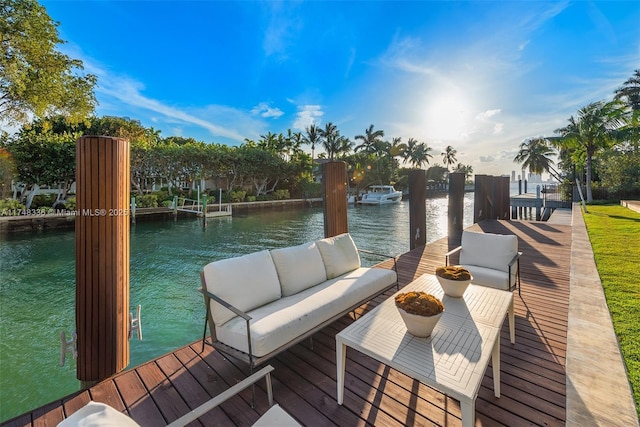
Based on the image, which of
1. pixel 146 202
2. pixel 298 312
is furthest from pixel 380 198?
pixel 298 312

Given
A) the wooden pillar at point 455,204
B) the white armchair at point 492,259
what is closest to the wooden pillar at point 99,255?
the white armchair at point 492,259

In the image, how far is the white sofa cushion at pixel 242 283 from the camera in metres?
2.28

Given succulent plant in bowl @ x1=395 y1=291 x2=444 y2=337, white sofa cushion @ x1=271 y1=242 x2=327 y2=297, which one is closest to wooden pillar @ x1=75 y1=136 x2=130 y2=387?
white sofa cushion @ x1=271 y1=242 x2=327 y2=297

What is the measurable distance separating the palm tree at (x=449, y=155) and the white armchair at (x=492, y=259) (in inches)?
2641

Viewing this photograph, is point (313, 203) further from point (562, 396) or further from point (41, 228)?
point (562, 396)

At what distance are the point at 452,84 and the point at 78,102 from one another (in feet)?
45.2

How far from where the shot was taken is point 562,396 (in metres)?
1.93

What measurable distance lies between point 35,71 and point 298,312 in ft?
43.5

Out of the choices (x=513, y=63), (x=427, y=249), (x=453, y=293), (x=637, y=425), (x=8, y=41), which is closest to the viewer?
(x=637, y=425)

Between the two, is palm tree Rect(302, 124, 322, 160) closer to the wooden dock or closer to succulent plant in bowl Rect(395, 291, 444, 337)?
the wooden dock

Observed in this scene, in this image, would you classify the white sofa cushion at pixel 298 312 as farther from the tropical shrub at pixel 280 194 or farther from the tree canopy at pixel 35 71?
the tropical shrub at pixel 280 194

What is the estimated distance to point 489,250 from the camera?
12.4 ft

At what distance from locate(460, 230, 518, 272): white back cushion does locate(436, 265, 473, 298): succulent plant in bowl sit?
1.53 metres

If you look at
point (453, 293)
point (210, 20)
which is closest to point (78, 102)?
point (210, 20)
